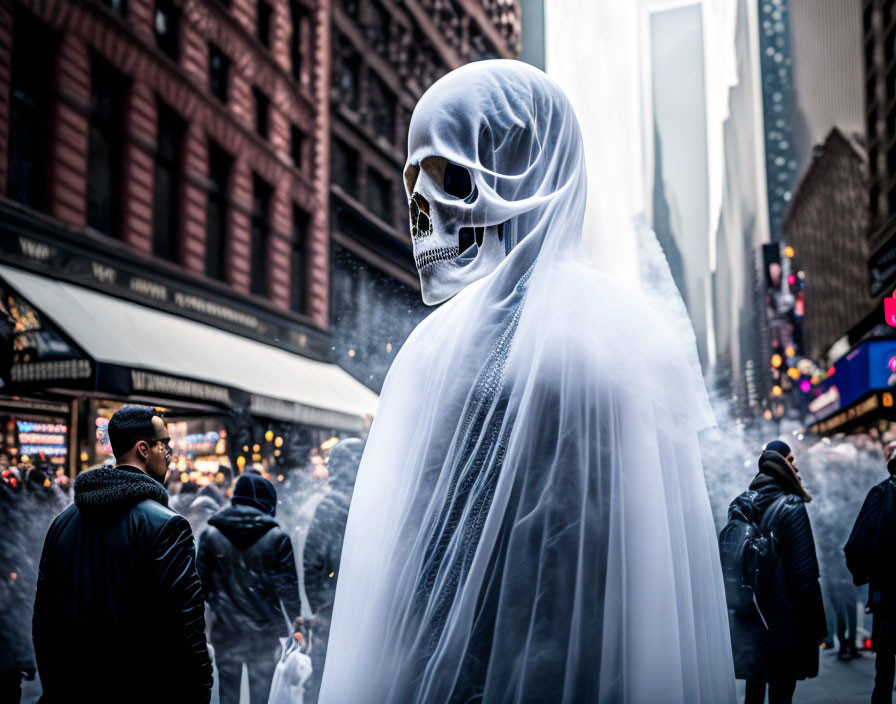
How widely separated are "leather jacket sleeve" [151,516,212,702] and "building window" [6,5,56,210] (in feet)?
33.9

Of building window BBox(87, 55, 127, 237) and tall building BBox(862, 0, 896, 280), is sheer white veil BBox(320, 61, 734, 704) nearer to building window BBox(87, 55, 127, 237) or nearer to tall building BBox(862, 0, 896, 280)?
building window BBox(87, 55, 127, 237)

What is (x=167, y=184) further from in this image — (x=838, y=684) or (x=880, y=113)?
(x=880, y=113)

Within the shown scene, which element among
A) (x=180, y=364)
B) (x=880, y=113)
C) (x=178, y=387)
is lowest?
(x=178, y=387)

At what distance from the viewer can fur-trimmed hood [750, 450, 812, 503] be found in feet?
19.4

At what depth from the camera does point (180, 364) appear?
1381 cm

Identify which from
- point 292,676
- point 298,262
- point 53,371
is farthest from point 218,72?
point 292,676

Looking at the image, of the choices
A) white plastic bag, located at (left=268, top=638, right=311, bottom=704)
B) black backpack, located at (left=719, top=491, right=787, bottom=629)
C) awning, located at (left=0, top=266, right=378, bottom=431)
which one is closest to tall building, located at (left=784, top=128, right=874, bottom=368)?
awning, located at (left=0, top=266, right=378, bottom=431)

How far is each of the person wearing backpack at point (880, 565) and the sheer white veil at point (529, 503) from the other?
534 centimetres

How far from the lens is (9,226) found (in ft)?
39.0

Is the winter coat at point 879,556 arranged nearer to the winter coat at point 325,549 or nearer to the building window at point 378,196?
the winter coat at point 325,549

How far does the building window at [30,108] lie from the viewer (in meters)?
12.4

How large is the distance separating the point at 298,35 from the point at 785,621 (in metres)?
18.6

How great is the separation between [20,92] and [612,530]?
13.0 m

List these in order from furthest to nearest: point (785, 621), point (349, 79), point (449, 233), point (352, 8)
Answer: point (349, 79) < point (352, 8) < point (785, 621) < point (449, 233)
